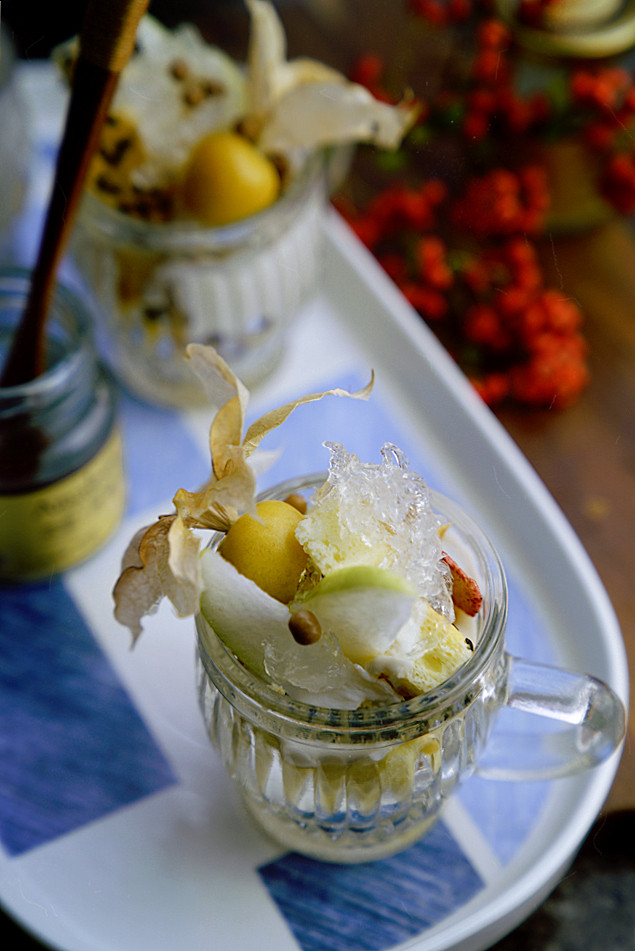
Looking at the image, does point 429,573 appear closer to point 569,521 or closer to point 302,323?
point 569,521

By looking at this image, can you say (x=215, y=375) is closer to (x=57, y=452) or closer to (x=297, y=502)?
(x=297, y=502)

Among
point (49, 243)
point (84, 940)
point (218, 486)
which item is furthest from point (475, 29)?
point (84, 940)

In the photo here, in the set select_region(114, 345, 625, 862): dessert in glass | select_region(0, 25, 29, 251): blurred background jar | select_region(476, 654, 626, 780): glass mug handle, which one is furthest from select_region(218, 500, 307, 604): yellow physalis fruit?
select_region(0, 25, 29, 251): blurred background jar

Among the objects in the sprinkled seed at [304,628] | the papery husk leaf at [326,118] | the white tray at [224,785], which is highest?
the papery husk leaf at [326,118]

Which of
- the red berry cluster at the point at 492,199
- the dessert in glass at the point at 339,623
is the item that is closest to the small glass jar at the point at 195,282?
the red berry cluster at the point at 492,199

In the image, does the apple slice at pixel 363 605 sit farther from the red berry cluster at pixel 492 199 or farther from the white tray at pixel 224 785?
the red berry cluster at pixel 492 199

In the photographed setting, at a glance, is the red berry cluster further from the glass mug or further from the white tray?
the glass mug

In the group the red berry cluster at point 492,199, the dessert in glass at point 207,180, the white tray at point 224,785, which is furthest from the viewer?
the red berry cluster at point 492,199
